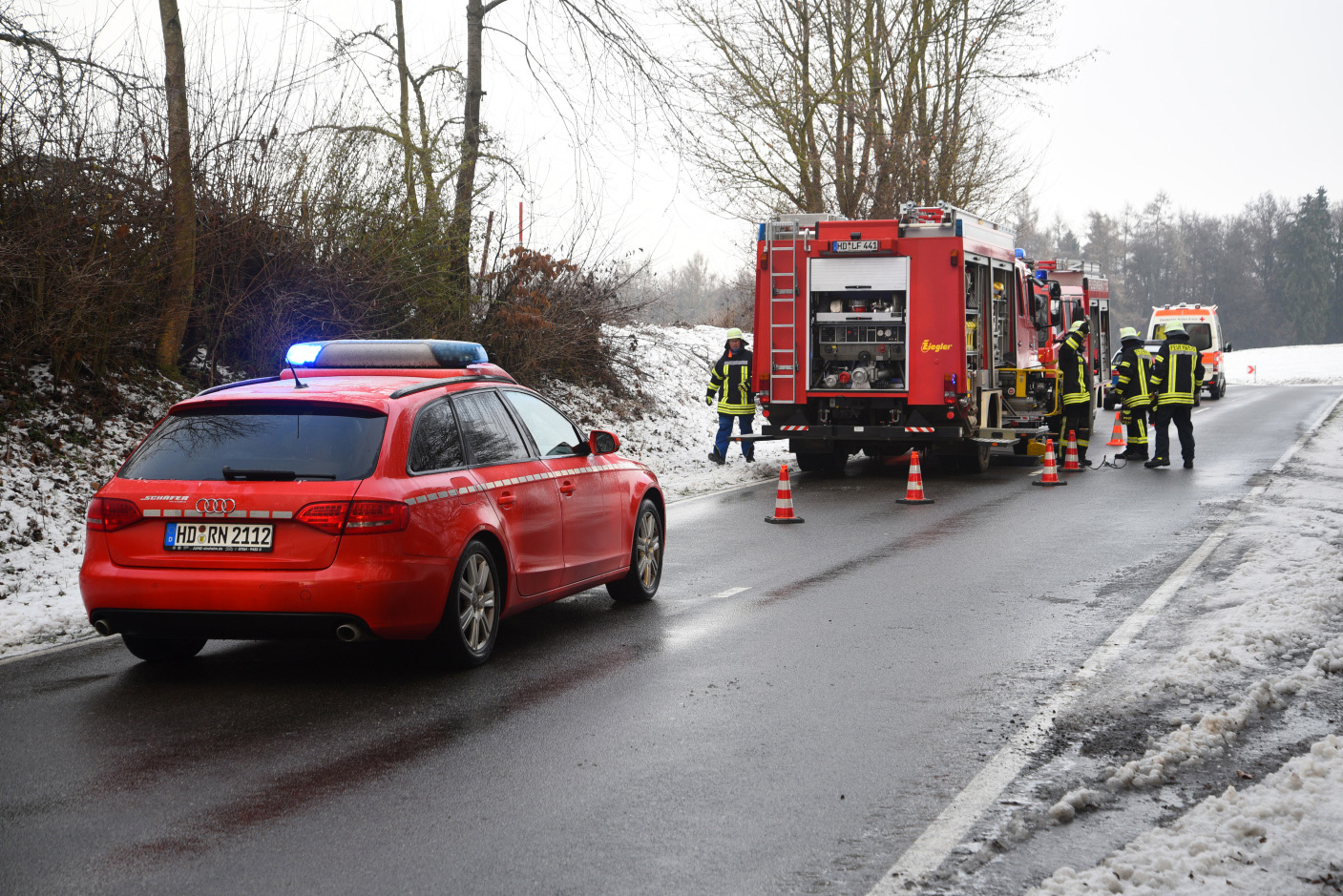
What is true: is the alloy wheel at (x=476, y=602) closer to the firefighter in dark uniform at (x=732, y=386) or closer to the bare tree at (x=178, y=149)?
the bare tree at (x=178, y=149)

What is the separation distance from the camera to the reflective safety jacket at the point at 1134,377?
1898 cm

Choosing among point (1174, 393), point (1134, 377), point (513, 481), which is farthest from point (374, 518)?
point (1134, 377)

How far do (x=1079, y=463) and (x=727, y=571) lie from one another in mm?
10600

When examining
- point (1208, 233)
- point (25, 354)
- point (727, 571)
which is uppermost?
point (1208, 233)

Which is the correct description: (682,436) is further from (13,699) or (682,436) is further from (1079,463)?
(13,699)

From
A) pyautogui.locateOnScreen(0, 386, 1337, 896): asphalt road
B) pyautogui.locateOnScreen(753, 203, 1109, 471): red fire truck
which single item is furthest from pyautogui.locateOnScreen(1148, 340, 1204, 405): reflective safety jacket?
pyautogui.locateOnScreen(0, 386, 1337, 896): asphalt road

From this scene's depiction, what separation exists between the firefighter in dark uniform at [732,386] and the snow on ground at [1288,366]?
43.0 metres

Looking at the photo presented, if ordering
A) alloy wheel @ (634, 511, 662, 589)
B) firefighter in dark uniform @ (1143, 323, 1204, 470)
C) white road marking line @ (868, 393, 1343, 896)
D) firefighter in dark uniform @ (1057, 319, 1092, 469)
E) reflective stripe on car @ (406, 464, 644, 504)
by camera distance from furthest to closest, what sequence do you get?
1. firefighter in dark uniform @ (1057, 319, 1092, 469)
2. firefighter in dark uniform @ (1143, 323, 1204, 470)
3. alloy wheel @ (634, 511, 662, 589)
4. reflective stripe on car @ (406, 464, 644, 504)
5. white road marking line @ (868, 393, 1343, 896)

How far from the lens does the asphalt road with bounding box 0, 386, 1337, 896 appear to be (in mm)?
3988

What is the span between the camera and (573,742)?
5.34m

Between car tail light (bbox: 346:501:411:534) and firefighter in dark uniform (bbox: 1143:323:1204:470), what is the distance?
47.0 ft

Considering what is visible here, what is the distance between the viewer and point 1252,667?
6305 mm

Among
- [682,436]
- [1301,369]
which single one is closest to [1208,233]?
[1301,369]

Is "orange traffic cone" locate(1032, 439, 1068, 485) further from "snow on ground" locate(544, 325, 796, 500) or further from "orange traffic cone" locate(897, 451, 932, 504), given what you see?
"snow on ground" locate(544, 325, 796, 500)
